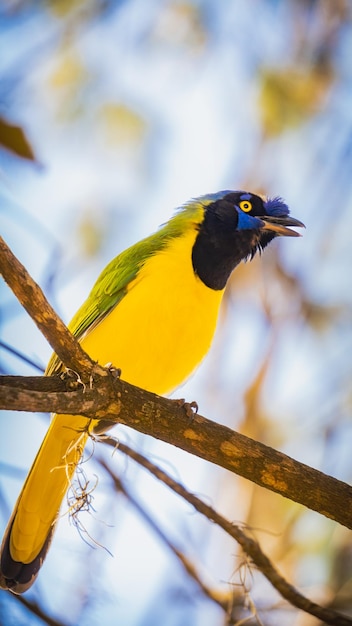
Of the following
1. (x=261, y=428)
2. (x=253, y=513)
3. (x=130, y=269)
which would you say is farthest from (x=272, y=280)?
(x=130, y=269)

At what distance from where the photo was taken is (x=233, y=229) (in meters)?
4.41

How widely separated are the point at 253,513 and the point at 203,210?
2.17m

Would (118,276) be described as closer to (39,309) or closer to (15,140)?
(15,140)

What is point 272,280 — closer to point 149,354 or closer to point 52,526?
point 149,354

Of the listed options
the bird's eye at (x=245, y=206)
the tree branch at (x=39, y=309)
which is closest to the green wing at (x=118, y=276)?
the bird's eye at (x=245, y=206)

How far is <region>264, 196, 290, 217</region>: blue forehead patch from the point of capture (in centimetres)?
459

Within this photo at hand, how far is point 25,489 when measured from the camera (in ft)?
12.1

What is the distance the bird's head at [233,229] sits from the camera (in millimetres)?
4137

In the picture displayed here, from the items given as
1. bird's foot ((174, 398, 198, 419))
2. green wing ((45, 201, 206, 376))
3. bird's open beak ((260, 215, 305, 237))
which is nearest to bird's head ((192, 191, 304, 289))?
bird's open beak ((260, 215, 305, 237))

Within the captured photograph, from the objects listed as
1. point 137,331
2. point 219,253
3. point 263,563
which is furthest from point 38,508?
point 219,253

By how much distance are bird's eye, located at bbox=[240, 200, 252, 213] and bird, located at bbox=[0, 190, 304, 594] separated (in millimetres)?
236

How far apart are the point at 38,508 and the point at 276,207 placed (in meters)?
2.20

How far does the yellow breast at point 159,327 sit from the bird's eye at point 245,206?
2.24 feet

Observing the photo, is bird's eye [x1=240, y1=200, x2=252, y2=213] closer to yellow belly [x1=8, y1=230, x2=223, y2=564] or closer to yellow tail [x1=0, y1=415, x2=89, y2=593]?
yellow belly [x1=8, y1=230, x2=223, y2=564]
